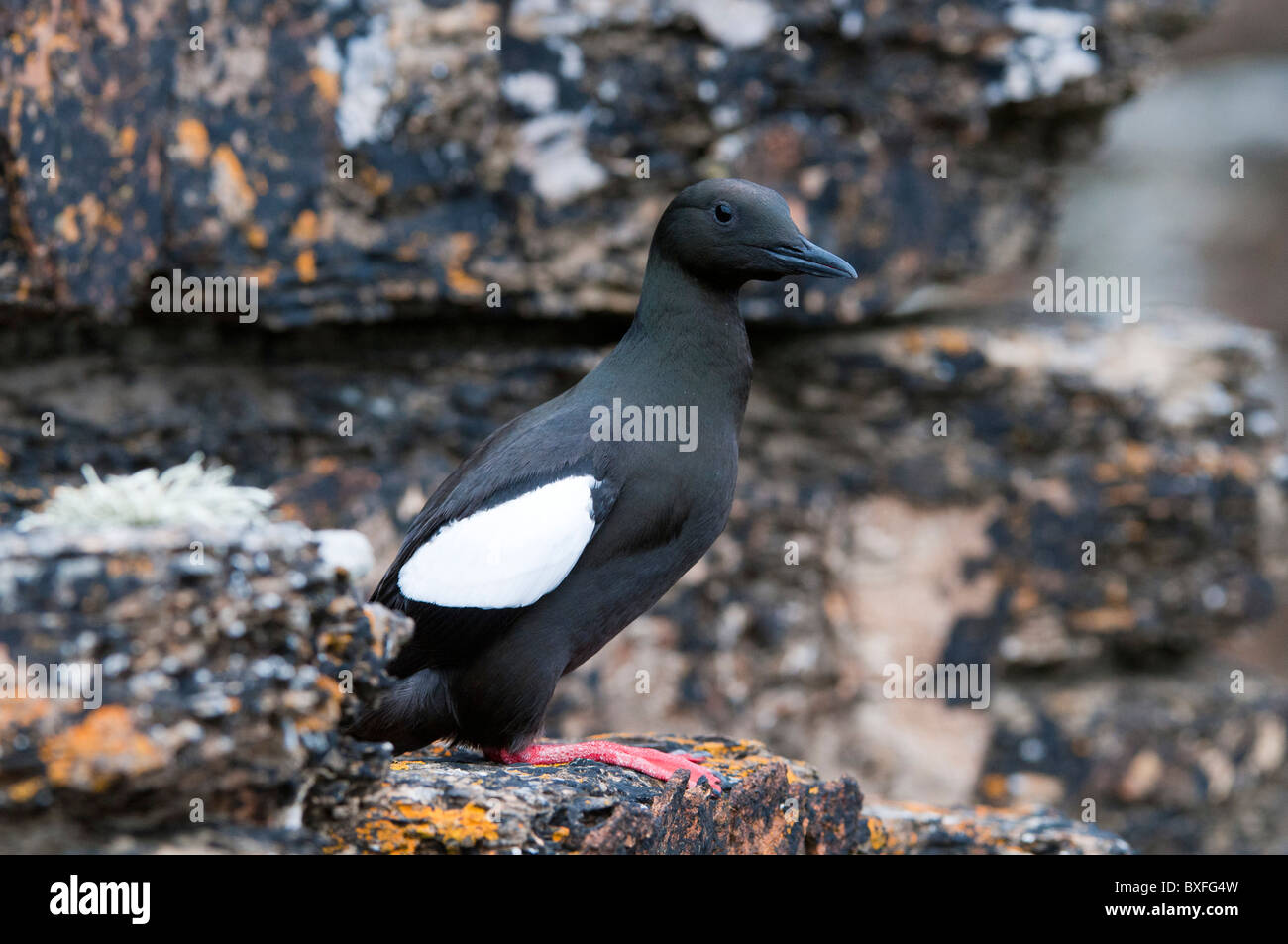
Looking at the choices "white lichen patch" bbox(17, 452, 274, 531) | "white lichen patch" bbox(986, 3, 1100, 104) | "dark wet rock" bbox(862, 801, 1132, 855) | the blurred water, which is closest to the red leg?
"dark wet rock" bbox(862, 801, 1132, 855)

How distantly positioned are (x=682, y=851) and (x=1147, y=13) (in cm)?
668

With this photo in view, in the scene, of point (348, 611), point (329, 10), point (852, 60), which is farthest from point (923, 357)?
point (348, 611)

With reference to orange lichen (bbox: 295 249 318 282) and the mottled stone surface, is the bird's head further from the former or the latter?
the mottled stone surface

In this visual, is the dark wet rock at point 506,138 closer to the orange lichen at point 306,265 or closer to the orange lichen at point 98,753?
the orange lichen at point 306,265

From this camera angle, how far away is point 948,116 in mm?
8672

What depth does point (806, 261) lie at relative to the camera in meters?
5.14

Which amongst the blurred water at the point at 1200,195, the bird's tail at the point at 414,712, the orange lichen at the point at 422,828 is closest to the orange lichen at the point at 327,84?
the bird's tail at the point at 414,712

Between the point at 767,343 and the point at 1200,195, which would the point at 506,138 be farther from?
the point at 1200,195

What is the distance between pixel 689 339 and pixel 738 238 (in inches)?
16.3

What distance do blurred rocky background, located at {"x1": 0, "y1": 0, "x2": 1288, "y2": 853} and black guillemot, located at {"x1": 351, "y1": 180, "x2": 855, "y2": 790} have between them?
112 centimetres

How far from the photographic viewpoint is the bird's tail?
15.8 feet

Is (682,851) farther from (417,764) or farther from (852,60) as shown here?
(852,60)

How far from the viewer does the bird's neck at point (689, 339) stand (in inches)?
204

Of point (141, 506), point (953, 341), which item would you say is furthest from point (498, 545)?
point (953, 341)
